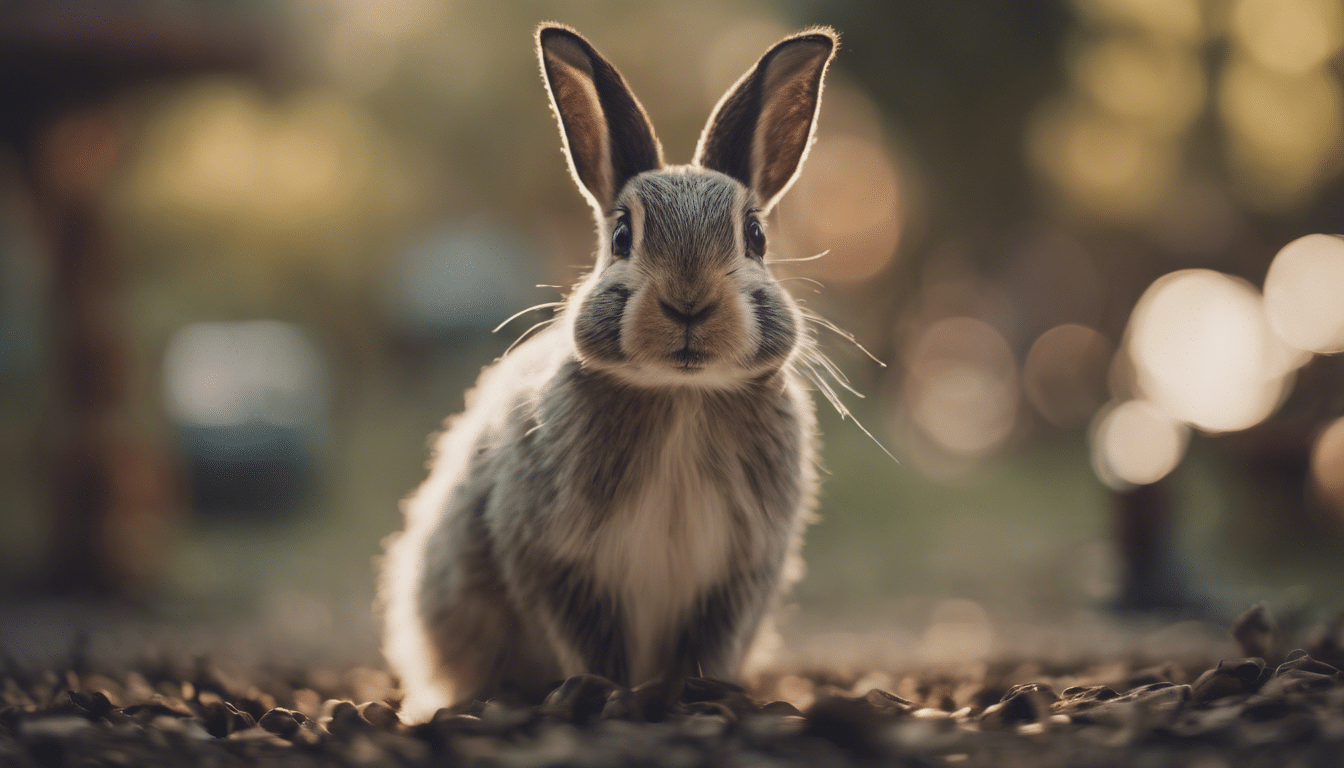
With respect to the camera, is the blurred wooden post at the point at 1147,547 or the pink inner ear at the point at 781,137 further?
the blurred wooden post at the point at 1147,547

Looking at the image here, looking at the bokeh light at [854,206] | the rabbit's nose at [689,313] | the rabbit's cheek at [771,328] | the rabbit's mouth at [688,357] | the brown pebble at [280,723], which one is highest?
the bokeh light at [854,206]

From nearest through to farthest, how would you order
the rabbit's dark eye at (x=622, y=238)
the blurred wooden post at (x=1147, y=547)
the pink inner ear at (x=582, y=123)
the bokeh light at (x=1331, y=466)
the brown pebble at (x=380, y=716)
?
the brown pebble at (x=380, y=716), the rabbit's dark eye at (x=622, y=238), the pink inner ear at (x=582, y=123), the blurred wooden post at (x=1147, y=547), the bokeh light at (x=1331, y=466)

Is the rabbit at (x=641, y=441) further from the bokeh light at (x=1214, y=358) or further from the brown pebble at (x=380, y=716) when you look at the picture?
the bokeh light at (x=1214, y=358)

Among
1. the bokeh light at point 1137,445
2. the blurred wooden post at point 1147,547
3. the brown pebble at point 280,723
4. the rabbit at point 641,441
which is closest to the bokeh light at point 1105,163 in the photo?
the bokeh light at point 1137,445

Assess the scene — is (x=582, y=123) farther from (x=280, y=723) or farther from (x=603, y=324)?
(x=280, y=723)

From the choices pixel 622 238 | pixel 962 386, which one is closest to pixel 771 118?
pixel 622 238

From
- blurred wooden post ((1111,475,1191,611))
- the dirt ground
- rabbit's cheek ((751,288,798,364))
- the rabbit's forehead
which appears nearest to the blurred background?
blurred wooden post ((1111,475,1191,611))

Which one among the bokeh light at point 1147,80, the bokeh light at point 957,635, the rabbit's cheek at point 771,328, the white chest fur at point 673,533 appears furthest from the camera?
the bokeh light at point 1147,80

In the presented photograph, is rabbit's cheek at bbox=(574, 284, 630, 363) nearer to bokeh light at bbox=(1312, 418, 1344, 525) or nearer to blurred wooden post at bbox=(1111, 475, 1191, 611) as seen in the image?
blurred wooden post at bbox=(1111, 475, 1191, 611)
